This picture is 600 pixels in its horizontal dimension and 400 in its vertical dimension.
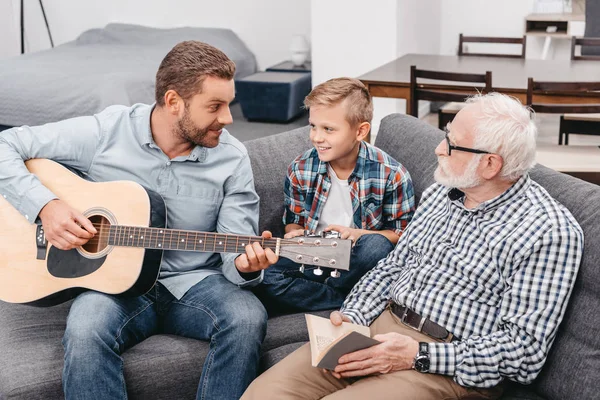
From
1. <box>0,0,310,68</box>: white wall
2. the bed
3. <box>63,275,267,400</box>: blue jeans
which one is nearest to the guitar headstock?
<box>63,275,267,400</box>: blue jeans

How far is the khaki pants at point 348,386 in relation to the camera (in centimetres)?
174

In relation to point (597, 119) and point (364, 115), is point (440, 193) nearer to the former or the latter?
point (364, 115)

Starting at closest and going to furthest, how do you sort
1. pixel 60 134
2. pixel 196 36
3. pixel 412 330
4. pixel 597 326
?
1. pixel 597 326
2. pixel 412 330
3. pixel 60 134
4. pixel 196 36

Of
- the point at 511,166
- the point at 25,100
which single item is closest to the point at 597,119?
the point at 511,166

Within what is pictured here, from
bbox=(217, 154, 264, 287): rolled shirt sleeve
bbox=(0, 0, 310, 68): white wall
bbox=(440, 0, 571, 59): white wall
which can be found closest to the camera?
bbox=(217, 154, 264, 287): rolled shirt sleeve

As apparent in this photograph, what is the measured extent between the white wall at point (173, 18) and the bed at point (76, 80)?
564 mm

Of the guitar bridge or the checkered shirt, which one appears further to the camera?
the guitar bridge

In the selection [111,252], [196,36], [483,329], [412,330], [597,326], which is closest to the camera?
[597,326]

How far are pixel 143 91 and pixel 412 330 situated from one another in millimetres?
4307

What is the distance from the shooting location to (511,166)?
1828 millimetres

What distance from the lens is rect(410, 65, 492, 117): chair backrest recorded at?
3.85 m

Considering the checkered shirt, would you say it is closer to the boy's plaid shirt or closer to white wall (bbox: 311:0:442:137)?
the boy's plaid shirt

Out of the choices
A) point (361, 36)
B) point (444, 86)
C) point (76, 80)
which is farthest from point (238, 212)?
point (361, 36)

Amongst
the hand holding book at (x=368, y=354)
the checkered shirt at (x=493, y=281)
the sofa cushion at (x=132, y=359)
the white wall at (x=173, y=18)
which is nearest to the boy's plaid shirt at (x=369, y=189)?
the checkered shirt at (x=493, y=281)
